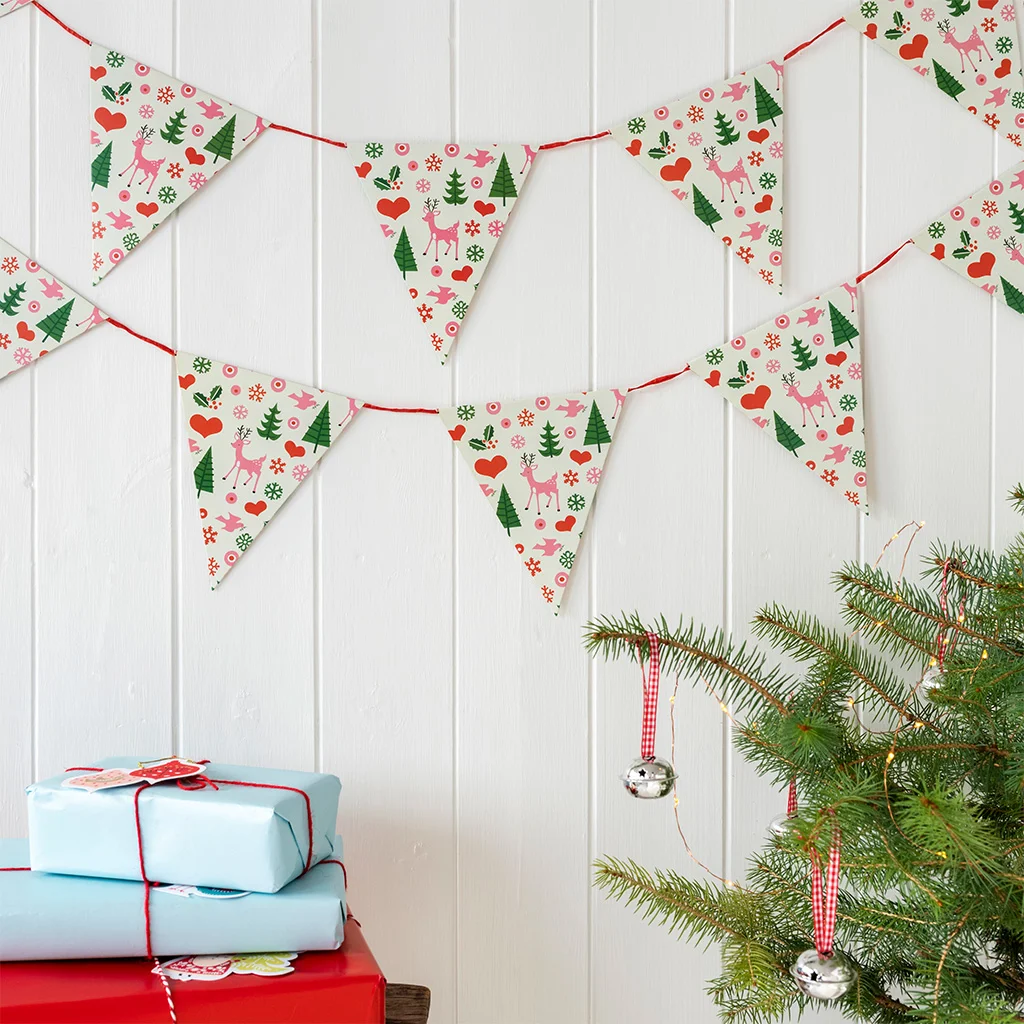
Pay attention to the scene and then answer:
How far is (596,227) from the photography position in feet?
3.52

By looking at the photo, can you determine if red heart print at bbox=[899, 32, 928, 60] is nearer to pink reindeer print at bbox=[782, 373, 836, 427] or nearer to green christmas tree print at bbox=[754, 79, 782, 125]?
green christmas tree print at bbox=[754, 79, 782, 125]

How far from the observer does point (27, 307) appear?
1.03 meters

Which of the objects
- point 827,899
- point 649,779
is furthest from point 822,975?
point 649,779

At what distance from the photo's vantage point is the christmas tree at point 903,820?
0.72 m

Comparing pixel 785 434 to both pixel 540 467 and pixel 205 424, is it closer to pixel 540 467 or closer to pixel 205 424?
pixel 540 467

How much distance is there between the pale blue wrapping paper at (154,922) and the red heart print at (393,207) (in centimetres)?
66

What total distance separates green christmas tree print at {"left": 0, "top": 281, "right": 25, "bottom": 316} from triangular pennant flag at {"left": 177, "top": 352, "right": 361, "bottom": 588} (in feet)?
0.55

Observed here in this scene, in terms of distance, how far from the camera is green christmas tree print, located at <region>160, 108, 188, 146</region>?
1.03 metres

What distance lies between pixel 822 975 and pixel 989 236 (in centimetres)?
80

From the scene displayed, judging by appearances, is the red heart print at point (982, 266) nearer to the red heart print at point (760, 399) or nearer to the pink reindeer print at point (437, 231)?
the red heart print at point (760, 399)

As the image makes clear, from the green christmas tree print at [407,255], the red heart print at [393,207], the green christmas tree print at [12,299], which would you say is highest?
the red heart print at [393,207]

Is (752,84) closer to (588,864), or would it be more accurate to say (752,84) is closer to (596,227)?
(596,227)

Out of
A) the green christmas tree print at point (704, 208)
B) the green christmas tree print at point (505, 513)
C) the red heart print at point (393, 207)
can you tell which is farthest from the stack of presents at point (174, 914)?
the green christmas tree print at point (704, 208)

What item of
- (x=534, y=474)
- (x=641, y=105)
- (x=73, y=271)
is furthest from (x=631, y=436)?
(x=73, y=271)
